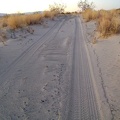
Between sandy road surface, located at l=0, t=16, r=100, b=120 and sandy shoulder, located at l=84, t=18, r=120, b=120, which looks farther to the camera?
sandy shoulder, located at l=84, t=18, r=120, b=120

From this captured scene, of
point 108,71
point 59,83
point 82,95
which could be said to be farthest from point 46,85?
point 108,71

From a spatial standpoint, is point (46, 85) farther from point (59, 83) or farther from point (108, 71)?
point (108, 71)

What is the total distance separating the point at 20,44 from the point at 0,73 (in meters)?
4.26

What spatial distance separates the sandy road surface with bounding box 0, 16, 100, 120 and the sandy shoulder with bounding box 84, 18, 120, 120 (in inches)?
10.3

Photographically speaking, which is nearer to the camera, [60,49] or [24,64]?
[24,64]

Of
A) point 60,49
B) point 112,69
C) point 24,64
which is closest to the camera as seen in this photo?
point 112,69

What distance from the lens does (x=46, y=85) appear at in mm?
6246

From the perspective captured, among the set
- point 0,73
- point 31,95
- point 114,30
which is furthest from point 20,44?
point 31,95

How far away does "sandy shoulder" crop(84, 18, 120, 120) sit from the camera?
503cm

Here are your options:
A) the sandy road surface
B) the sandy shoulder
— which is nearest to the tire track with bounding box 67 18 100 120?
the sandy road surface

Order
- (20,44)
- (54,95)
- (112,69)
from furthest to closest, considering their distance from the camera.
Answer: (20,44)
(112,69)
(54,95)

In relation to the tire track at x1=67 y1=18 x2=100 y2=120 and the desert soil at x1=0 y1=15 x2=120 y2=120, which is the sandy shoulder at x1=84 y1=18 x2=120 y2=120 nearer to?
the desert soil at x1=0 y1=15 x2=120 y2=120

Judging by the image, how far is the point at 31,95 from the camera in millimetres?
5691

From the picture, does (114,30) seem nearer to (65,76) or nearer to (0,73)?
(65,76)
